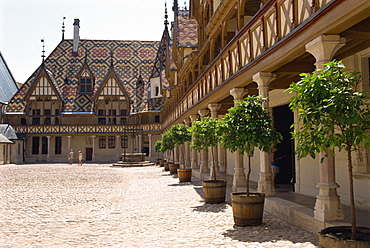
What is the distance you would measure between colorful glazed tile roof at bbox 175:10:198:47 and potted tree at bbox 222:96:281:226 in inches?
568

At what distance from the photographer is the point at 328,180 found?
239 inches

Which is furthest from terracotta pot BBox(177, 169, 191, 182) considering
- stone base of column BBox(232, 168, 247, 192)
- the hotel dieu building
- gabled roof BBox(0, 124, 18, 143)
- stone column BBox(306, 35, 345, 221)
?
gabled roof BBox(0, 124, 18, 143)

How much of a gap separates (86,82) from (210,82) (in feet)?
133

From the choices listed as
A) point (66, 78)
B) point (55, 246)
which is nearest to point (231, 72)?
point (55, 246)

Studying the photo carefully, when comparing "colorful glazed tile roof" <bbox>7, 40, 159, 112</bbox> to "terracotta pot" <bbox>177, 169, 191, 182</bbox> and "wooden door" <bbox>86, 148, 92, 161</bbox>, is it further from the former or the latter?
"terracotta pot" <bbox>177, 169, 191, 182</bbox>

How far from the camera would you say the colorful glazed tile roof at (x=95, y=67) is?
51006 mm

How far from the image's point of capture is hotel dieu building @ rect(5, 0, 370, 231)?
6.40 meters

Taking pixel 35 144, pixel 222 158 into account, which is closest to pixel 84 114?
pixel 35 144

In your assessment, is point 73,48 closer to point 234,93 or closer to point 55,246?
point 234,93

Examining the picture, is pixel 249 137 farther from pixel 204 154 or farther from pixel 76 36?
pixel 76 36

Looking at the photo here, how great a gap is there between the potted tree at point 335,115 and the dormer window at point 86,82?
49742 mm

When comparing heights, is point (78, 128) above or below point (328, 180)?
above

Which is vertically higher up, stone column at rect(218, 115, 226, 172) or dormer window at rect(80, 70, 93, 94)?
dormer window at rect(80, 70, 93, 94)

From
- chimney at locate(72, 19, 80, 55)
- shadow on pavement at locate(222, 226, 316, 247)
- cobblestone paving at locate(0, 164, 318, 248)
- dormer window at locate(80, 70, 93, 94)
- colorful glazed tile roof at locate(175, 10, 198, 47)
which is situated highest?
chimney at locate(72, 19, 80, 55)
